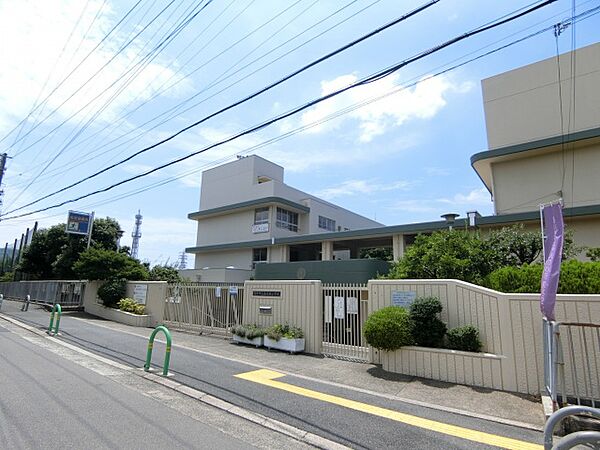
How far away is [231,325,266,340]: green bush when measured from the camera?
11632 mm

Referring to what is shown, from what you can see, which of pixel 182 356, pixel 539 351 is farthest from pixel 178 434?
pixel 539 351

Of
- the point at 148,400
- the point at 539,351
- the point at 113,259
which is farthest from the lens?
the point at 113,259

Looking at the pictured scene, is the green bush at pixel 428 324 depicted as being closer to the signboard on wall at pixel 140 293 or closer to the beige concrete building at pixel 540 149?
the beige concrete building at pixel 540 149

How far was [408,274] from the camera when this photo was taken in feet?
37.9

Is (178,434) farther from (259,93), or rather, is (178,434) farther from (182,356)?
(259,93)

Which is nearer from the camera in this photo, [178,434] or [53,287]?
[178,434]

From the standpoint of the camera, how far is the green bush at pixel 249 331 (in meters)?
11.6

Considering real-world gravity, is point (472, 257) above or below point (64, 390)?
above

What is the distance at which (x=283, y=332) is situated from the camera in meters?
11.2

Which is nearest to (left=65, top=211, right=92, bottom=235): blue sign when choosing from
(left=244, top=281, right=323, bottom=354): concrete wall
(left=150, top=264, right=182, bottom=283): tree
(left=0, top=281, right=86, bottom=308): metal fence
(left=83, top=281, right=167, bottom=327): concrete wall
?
(left=0, top=281, right=86, bottom=308): metal fence

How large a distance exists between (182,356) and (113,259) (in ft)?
44.4

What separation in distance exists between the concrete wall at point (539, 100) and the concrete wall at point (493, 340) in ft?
41.0

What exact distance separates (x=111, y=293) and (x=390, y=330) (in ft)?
55.4

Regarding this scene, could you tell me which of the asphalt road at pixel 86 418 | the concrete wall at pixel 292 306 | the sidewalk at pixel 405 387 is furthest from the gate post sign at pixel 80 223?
the asphalt road at pixel 86 418
